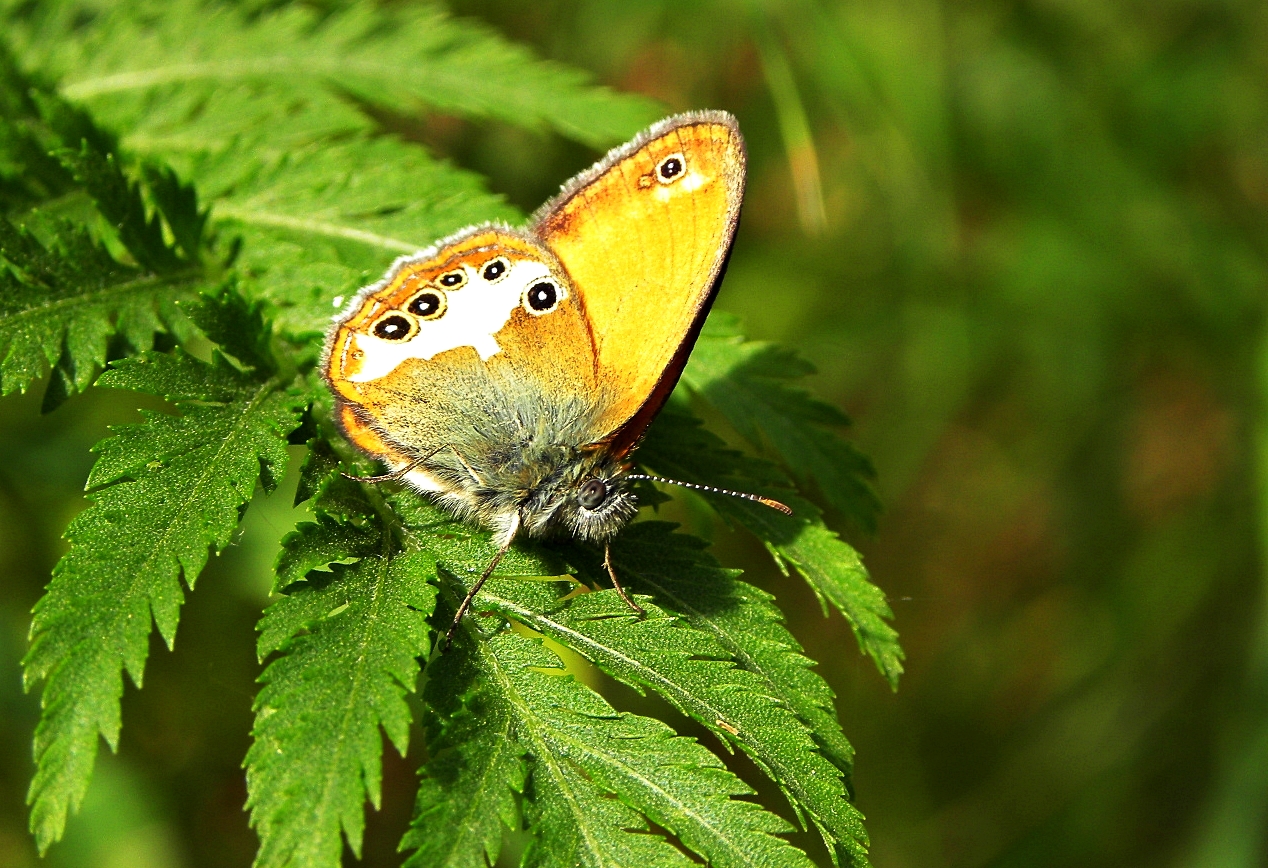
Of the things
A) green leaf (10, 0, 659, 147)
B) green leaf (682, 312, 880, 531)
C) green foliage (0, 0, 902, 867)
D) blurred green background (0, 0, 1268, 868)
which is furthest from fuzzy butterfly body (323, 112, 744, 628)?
blurred green background (0, 0, 1268, 868)

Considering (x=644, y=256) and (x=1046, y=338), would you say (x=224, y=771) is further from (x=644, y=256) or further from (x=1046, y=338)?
(x=1046, y=338)

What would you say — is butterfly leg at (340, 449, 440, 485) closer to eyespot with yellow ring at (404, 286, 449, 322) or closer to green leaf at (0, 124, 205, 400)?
eyespot with yellow ring at (404, 286, 449, 322)

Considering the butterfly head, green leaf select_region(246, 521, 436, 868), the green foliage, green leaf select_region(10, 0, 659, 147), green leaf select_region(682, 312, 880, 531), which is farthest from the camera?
green leaf select_region(10, 0, 659, 147)

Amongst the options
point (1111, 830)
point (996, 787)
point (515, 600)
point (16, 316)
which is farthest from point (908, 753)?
point (16, 316)

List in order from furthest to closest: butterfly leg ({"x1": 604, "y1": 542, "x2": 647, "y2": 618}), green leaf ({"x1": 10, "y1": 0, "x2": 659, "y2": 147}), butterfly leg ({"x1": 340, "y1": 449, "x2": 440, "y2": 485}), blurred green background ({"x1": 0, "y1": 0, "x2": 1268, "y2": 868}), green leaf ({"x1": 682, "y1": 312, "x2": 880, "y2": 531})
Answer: blurred green background ({"x1": 0, "y1": 0, "x2": 1268, "y2": 868}) < green leaf ({"x1": 10, "y1": 0, "x2": 659, "y2": 147}) < green leaf ({"x1": 682, "y1": 312, "x2": 880, "y2": 531}) < butterfly leg ({"x1": 340, "y1": 449, "x2": 440, "y2": 485}) < butterfly leg ({"x1": 604, "y1": 542, "x2": 647, "y2": 618})

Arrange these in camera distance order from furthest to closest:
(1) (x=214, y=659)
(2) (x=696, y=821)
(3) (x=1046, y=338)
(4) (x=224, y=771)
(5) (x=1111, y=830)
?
1. (3) (x=1046, y=338)
2. (5) (x=1111, y=830)
3. (4) (x=224, y=771)
4. (1) (x=214, y=659)
5. (2) (x=696, y=821)

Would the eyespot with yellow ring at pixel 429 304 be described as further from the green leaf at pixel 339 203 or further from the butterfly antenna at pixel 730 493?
the butterfly antenna at pixel 730 493
